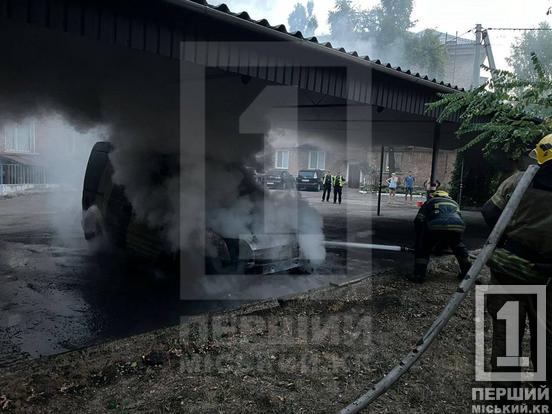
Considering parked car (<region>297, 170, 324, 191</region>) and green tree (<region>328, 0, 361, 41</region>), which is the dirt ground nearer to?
parked car (<region>297, 170, 324, 191</region>)

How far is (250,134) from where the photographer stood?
8766 mm

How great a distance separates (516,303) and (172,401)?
2.64 meters

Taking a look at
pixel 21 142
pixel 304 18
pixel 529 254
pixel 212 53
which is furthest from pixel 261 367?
pixel 304 18

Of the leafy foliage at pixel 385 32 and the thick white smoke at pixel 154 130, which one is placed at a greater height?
the leafy foliage at pixel 385 32

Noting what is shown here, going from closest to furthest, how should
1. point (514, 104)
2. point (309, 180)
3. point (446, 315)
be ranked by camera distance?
point (446, 315)
point (514, 104)
point (309, 180)

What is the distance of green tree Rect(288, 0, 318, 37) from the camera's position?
48.2 m

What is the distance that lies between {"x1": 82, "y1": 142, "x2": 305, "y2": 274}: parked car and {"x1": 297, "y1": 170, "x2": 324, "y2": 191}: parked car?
20.2m

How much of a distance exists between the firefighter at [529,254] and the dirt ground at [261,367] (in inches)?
26.1

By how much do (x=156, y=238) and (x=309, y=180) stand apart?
71.3 feet

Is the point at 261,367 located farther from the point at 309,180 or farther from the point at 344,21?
the point at 344,21

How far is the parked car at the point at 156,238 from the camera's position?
6.07 meters

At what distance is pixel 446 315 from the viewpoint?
2723 millimetres

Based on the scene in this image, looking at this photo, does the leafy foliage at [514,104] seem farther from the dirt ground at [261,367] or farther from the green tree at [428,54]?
the green tree at [428,54]

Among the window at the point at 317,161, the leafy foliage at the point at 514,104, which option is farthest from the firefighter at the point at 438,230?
the window at the point at 317,161
